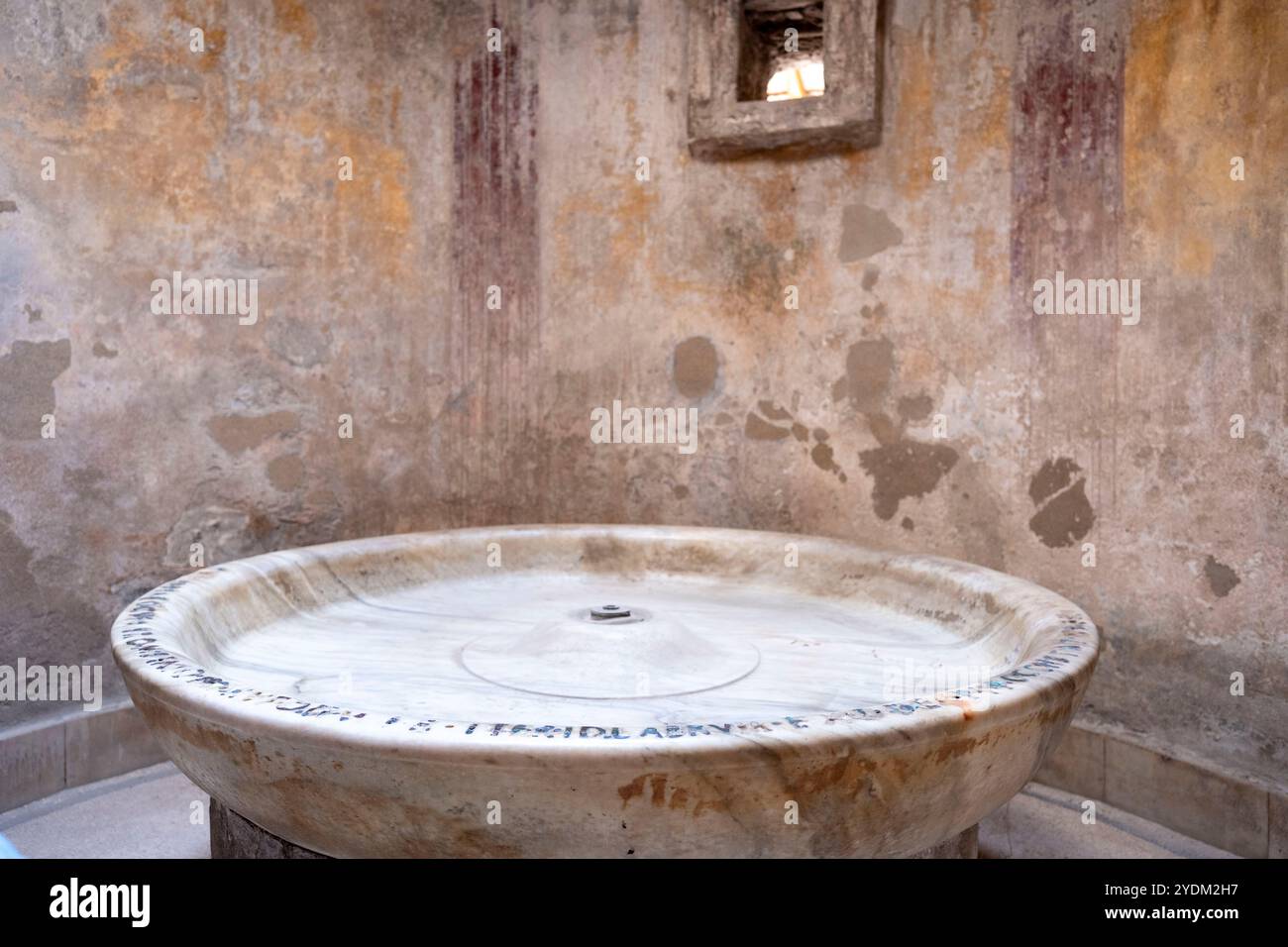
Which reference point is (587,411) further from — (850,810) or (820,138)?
(850,810)

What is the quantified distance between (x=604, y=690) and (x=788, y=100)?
2814 mm

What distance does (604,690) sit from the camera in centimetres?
237

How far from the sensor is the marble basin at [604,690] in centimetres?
171

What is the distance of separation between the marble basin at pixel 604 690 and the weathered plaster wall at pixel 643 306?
0.84m

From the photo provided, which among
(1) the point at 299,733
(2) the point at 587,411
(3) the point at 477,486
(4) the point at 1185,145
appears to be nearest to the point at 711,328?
(2) the point at 587,411

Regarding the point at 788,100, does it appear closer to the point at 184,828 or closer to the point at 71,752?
the point at 184,828

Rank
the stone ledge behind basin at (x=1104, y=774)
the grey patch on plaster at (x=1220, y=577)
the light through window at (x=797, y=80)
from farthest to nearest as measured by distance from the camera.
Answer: the light through window at (x=797, y=80) → the grey patch on plaster at (x=1220, y=577) → the stone ledge behind basin at (x=1104, y=774)

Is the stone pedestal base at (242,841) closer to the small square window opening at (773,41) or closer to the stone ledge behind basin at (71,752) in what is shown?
Answer: the stone ledge behind basin at (71,752)

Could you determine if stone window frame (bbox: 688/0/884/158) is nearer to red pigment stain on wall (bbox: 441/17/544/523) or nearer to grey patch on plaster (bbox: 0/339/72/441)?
red pigment stain on wall (bbox: 441/17/544/523)

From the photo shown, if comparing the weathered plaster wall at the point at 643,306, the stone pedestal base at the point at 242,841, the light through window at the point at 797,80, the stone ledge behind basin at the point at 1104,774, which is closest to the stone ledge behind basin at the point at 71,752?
the stone ledge behind basin at the point at 1104,774

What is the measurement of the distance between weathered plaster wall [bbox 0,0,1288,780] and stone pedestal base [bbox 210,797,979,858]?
1.54m

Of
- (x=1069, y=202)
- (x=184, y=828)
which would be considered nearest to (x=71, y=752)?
(x=184, y=828)

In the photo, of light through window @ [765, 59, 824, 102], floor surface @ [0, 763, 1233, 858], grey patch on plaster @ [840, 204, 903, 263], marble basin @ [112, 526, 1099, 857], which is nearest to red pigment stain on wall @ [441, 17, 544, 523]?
marble basin @ [112, 526, 1099, 857]

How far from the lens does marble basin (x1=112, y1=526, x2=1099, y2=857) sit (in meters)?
1.71
